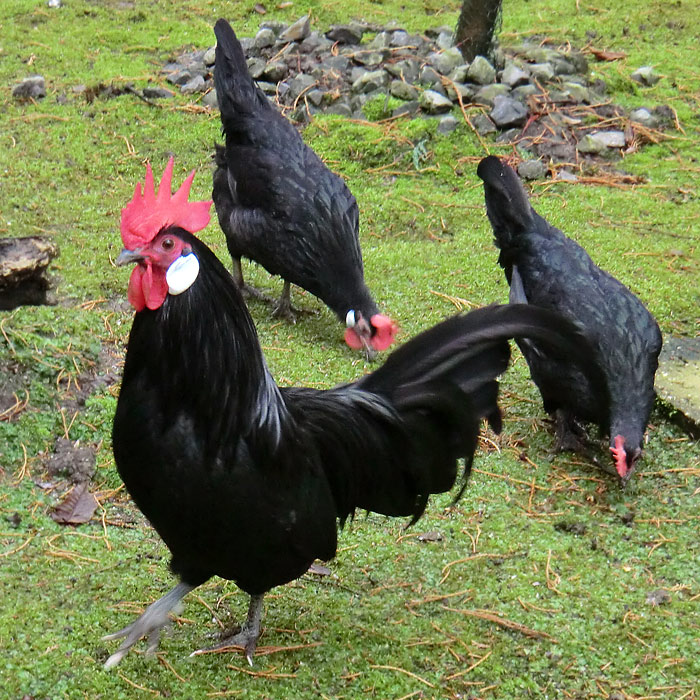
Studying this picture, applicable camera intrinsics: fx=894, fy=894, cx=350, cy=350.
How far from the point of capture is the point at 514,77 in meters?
8.95

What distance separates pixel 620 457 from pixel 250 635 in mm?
2176

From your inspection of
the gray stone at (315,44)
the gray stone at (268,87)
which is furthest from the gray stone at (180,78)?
the gray stone at (315,44)

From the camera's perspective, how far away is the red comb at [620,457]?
4.73m

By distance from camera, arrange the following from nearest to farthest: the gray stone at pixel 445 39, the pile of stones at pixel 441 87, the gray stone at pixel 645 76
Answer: the pile of stones at pixel 441 87
the gray stone at pixel 445 39
the gray stone at pixel 645 76

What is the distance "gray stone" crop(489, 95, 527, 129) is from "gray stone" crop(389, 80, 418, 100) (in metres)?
0.79

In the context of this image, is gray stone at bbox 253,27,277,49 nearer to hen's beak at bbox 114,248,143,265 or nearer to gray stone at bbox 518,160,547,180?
gray stone at bbox 518,160,547,180

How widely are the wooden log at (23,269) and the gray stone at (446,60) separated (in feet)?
18.3

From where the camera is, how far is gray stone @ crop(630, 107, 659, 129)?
9.05 metres

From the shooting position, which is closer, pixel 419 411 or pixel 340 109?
pixel 419 411

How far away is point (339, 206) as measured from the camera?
6312 millimetres

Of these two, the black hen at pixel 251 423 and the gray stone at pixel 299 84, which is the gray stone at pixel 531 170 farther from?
the black hen at pixel 251 423

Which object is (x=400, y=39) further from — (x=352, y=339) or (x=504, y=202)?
(x=352, y=339)

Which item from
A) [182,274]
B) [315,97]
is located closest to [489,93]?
[315,97]

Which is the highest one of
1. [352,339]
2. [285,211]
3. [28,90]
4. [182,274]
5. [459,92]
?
[182,274]
